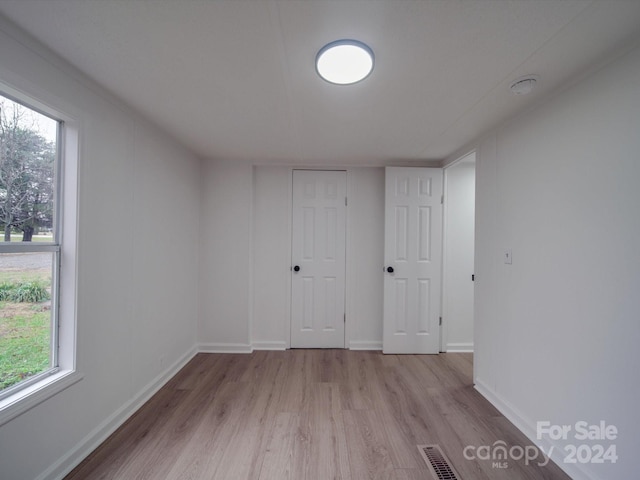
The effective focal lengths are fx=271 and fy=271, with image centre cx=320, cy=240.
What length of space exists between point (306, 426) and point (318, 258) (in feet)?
5.93

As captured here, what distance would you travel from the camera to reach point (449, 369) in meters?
2.81

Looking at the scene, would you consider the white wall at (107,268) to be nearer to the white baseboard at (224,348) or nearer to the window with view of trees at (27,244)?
the window with view of trees at (27,244)

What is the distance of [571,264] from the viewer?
60.6 inches

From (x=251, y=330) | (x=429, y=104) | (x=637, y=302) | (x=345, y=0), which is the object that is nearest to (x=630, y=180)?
(x=637, y=302)

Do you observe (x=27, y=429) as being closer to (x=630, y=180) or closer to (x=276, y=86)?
(x=276, y=86)

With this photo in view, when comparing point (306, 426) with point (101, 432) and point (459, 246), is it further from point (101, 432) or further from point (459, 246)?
point (459, 246)

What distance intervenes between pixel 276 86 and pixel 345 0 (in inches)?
27.3

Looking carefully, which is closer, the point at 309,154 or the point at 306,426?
the point at 306,426

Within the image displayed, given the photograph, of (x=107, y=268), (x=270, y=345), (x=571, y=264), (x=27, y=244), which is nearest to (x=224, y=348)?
(x=270, y=345)

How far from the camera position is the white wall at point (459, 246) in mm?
3268

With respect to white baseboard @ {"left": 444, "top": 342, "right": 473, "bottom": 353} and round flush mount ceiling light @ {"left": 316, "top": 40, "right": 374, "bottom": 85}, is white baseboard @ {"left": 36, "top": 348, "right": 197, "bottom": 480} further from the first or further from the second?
white baseboard @ {"left": 444, "top": 342, "right": 473, "bottom": 353}

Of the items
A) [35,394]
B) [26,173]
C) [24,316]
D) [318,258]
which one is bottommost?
[35,394]

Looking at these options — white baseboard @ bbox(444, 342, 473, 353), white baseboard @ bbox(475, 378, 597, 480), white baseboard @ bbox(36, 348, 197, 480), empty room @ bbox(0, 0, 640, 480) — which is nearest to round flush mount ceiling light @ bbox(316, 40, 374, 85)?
empty room @ bbox(0, 0, 640, 480)

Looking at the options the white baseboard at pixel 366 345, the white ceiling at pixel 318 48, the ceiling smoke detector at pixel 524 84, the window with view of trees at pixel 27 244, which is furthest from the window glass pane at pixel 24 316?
the ceiling smoke detector at pixel 524 84
